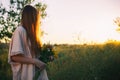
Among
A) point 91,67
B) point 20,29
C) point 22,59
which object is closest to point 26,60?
point 22,59

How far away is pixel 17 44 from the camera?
3721mm

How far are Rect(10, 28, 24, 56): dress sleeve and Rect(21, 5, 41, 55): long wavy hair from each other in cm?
8

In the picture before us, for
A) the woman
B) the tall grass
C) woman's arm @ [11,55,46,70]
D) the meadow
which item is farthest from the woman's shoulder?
the tall grass

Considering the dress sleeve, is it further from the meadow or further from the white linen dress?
the meadow

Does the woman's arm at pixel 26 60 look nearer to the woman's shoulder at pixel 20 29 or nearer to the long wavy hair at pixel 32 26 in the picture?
the long wavy hair at pixel 32 26

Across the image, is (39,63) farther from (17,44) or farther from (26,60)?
(17,44)

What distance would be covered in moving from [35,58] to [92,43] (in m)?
19.9

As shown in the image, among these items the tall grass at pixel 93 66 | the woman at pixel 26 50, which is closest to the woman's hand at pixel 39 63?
the woman at pixel 26 50

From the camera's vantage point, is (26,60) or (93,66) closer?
(26,60)

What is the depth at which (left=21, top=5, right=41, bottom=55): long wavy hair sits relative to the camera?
3.75 m

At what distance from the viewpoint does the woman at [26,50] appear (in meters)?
3.70

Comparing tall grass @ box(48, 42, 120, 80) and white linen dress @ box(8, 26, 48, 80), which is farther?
tall grass @ box(48, 42, 120, 80)

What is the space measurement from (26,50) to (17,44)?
0.12m

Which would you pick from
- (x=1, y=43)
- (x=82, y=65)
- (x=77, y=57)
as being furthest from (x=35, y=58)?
(x=1, y=43)
